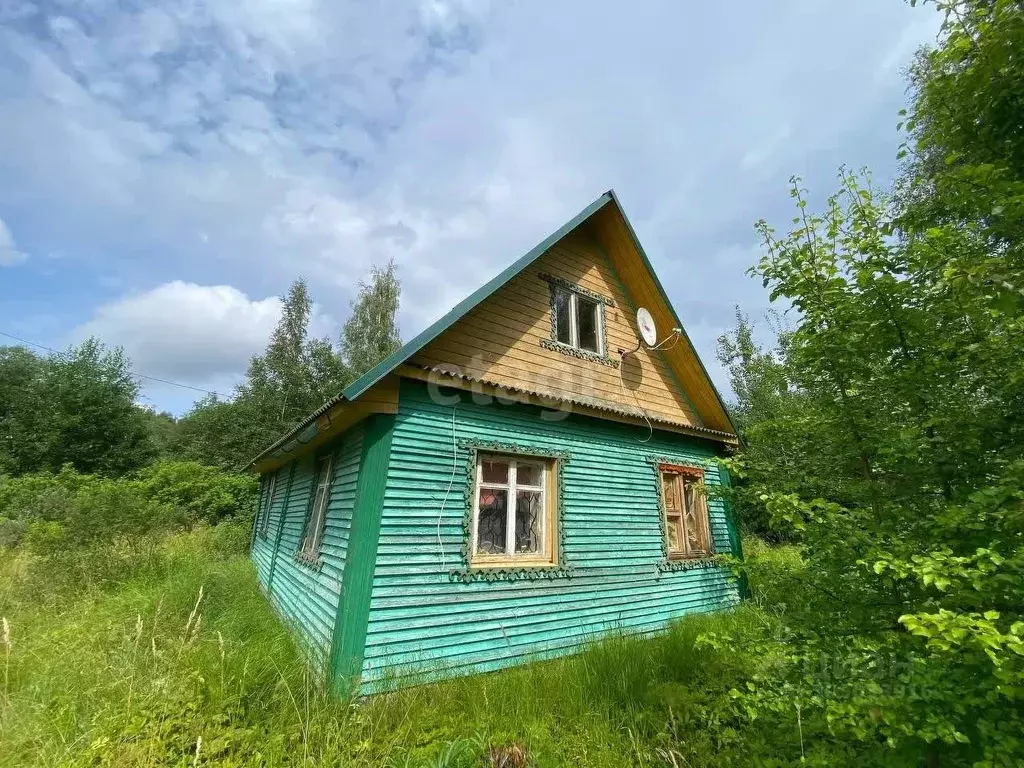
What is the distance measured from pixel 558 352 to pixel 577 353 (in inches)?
15.8

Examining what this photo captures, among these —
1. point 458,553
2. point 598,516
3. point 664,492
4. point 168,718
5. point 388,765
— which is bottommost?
Answer: point 388,765

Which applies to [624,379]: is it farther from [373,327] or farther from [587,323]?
[373,327]

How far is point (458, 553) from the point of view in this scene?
5.43m

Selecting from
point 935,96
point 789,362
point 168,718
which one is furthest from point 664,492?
point 168,718

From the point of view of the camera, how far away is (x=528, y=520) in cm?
629

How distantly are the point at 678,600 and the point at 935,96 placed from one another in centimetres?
710

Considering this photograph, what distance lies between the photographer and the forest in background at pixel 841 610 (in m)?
2.26

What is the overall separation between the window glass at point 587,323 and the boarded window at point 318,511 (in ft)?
15.2

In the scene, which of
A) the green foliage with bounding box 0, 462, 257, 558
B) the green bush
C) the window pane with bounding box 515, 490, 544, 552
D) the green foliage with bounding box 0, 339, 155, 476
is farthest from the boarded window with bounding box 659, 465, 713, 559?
the green foliage with bounding box 0, 339, 155, 476

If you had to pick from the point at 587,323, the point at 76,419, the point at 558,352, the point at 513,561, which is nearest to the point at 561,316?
the point at 587,323

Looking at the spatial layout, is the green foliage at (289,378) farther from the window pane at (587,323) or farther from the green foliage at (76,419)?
the window pane at (587,323)

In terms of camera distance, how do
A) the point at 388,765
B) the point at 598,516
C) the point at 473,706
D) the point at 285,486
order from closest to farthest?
1. the point at 388,765
2. the point at 473,706
3. the point at 598,516
4. the point at 285,486

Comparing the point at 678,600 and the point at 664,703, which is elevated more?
the point at 678,600

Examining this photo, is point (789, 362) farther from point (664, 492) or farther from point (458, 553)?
point (664, 492)
